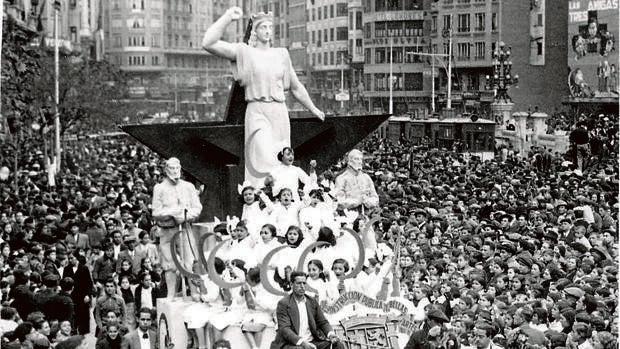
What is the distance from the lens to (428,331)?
550 inches

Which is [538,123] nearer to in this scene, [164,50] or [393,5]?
[393,5]

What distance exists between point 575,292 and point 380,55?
8616 cm

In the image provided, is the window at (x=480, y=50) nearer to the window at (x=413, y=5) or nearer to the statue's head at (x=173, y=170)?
the window at (x=413, y=5)

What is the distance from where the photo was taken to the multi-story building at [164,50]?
147750 mm

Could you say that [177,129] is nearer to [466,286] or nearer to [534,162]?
[466,286]

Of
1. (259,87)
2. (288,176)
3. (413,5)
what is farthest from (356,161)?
(413,5)

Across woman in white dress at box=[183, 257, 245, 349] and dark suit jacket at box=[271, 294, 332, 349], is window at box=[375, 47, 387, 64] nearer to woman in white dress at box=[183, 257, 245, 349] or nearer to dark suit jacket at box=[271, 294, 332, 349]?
woman in white dress at box=[183, 257, 245, 349]

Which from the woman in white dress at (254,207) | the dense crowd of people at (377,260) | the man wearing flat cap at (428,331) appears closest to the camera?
the man wearing flat cap at (428,331)

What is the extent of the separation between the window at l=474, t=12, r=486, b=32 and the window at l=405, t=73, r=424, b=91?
29.4 ft

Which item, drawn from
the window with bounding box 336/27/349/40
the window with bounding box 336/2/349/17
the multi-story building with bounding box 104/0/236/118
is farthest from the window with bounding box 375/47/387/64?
the multi-story building with bounding box 104/0/236/118

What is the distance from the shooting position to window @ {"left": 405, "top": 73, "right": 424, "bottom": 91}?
96.5 metres

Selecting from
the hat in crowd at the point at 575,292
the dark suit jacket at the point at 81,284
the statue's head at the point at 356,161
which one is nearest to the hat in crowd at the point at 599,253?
the hat in crowd at the point at 575,292

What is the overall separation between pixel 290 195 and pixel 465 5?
247 ft

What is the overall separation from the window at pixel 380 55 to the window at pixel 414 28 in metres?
2.82
